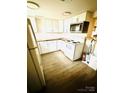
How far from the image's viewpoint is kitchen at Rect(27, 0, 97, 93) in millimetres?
2082

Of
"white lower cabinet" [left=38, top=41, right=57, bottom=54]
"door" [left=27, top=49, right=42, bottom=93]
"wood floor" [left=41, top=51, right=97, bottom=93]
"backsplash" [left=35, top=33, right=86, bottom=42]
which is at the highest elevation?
"backsplash" [left=35, top=33, right=86, bottom=42]

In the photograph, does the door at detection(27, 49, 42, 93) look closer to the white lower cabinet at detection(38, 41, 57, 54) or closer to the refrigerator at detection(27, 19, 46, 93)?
the refrigerator at detection(27, 19, 46, 93)

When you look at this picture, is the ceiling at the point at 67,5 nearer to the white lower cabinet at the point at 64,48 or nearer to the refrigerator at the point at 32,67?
the refrigerator at the point at 32,67

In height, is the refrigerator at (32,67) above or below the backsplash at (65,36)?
below

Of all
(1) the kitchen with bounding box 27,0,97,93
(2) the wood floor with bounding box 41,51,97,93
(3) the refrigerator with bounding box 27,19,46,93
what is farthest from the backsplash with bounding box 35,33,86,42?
(3) the refrigerator with bounding box 27,19,46,93

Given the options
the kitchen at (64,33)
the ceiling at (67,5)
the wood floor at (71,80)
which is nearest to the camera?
the wood floor at (71,80)

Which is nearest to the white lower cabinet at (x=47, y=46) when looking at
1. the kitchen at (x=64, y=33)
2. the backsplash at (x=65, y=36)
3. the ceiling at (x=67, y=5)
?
the kitchen at (x=64, y=33)

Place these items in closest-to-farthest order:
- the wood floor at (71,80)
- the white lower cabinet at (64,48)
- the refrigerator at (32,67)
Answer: the refrigerator at (32,67), the wood floor at (71,80), the white lower cabinet at (64,48)

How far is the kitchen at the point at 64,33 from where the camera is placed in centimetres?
208
